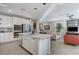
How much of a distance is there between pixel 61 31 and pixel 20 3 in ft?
3.64

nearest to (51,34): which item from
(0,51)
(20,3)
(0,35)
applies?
(20,3)

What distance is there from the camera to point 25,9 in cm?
219

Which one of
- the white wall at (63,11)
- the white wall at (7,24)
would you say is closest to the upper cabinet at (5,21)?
the white wall at (7,24)

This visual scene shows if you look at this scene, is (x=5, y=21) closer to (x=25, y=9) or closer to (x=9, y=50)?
(x=25, y=9)

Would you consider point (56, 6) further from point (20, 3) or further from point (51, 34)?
point (20, 3)

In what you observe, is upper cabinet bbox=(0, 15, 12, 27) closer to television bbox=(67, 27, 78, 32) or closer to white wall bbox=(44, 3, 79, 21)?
white wall bbox=(44, 3, 79, 21)

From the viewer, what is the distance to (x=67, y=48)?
2283 millimetres

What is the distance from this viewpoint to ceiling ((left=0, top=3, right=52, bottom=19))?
207cm

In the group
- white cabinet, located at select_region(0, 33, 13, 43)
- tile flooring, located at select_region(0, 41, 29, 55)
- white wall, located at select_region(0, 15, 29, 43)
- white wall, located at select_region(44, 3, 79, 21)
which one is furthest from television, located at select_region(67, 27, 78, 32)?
white cabinet, located at select_region(0, 33, 13, 43)

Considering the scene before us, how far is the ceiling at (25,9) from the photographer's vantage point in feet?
6.79

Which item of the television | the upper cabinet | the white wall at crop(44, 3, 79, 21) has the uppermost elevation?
the white wall at crop(44, 3, 79, 21)

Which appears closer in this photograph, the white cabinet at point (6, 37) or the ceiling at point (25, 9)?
the ceiling at point (25, 9)

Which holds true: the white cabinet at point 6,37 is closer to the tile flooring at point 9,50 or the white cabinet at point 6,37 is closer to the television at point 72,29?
the tile flooring at point 9,50
